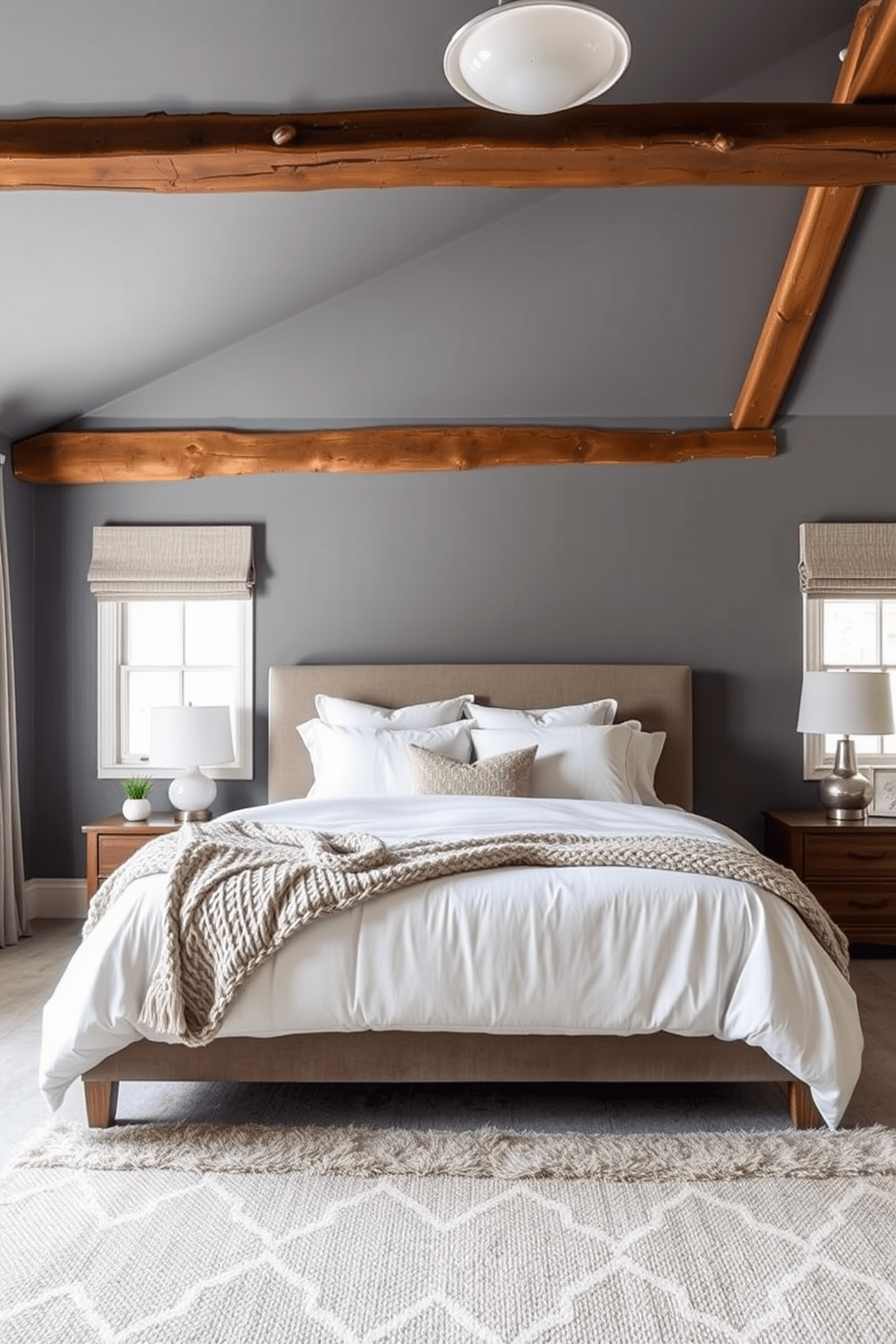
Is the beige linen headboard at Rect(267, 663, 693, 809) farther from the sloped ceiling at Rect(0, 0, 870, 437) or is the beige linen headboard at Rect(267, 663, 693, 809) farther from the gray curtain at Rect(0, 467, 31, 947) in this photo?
the sloped ceiling at Rect(0, 0, 870, 437)

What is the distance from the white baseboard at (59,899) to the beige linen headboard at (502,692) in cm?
115

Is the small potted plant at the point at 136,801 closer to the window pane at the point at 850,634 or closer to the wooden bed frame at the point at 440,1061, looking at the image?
the wooden bed frame at the point at 440,1061

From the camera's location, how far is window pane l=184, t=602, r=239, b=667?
5.43 meters

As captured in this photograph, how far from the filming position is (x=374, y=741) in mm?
4676

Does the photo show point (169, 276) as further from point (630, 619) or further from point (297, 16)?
point (630, 619)

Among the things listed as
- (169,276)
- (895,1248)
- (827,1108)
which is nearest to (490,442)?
(169,276)

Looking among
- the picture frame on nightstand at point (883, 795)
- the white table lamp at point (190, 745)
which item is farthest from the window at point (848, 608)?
the white table lamp at point (190, 745)

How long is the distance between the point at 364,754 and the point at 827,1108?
7.98 feet

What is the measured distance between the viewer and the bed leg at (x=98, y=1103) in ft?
9.11

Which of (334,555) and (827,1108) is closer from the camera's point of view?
(827,1108)

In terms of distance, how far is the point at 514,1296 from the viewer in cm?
204

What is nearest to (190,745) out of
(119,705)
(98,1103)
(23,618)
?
(119,705)

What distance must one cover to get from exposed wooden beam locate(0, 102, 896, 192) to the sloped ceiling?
143 mm

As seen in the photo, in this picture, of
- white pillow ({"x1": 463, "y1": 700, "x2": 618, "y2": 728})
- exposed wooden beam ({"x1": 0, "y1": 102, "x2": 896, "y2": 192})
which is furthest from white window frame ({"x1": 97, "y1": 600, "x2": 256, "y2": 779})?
exposed wooden beam ({"x1": 0, "y1": 102, "x2": 896, "y2": 192})
